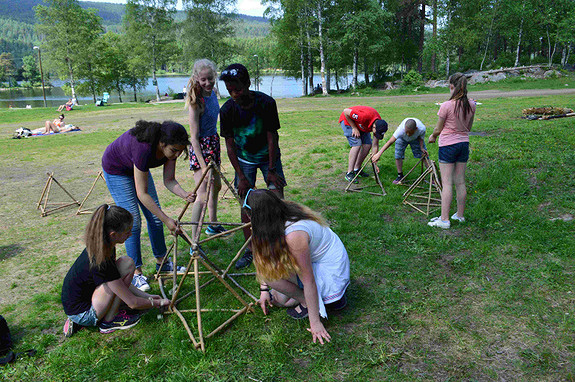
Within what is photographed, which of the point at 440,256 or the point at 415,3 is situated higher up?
the point at 415,3

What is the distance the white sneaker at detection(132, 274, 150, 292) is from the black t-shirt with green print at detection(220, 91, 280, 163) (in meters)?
1.59

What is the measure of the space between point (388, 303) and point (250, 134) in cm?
203

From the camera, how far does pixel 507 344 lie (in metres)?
2.71

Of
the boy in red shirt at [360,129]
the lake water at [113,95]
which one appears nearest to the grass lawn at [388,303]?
the boy in red shirt at [360,129]

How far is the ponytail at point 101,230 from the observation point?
9.12ft

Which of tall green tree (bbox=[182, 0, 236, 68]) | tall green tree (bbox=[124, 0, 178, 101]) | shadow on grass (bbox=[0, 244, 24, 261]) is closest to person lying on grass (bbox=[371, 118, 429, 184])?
shadow on grass (bbox=[0, 244, 24, 261])

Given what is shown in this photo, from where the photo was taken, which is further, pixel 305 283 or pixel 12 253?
pixel 12 253

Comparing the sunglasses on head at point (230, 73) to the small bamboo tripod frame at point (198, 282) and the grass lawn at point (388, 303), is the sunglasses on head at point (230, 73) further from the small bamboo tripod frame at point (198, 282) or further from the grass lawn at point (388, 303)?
the grass lawn at point (388, 303)

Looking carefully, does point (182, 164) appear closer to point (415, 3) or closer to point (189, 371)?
point (189, 371)

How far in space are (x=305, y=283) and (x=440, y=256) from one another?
202 cm

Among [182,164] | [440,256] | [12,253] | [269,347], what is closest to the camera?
[269,347]

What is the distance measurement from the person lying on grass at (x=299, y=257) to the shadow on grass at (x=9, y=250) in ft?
11.9

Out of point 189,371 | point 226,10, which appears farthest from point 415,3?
point 189,371

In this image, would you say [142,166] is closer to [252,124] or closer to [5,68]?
[252,124]
